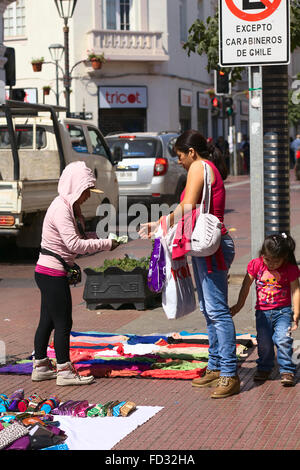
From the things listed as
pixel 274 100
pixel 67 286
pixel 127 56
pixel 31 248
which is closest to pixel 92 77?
pixel 127 56

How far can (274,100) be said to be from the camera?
9.16 m

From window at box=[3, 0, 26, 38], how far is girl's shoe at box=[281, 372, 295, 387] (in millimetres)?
32335

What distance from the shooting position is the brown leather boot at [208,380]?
6387 millimetres

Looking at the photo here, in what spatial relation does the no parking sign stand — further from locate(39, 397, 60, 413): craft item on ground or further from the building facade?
the building facade

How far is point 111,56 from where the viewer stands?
36.5 metres

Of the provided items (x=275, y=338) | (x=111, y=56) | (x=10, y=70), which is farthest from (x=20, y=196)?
(x=111, y=56)

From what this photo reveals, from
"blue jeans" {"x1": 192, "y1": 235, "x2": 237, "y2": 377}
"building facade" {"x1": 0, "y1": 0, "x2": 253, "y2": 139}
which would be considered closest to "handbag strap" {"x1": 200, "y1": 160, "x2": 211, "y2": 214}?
"blue jeans" {"x1": 192, "y1": 235, "x2": 237, "y2": 377}

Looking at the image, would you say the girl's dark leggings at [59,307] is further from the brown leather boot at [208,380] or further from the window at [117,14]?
the window at [117,14]

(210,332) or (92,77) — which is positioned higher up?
(92,77)

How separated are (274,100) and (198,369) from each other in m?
3.49

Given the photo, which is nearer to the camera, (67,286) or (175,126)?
(67,286)

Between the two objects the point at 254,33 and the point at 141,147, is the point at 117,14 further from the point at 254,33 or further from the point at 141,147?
the point at 254,33

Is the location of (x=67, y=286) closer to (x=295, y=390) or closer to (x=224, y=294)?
(x=224, y=294)
